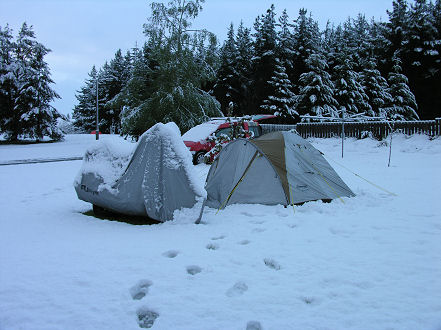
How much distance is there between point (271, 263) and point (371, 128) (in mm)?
17795

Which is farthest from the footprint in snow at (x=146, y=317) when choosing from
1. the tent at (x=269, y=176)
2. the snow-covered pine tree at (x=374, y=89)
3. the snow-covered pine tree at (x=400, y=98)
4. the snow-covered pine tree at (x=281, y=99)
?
the snow-covered pine tree at (x=374, y=89)

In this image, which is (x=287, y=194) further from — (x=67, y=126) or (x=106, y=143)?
(x=67, y=126)

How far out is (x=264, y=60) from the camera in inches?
1501

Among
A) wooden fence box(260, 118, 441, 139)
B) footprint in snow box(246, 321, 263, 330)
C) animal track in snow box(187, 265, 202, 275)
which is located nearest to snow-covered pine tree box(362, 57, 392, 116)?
wooden fence box(260, 118, 441, 139)

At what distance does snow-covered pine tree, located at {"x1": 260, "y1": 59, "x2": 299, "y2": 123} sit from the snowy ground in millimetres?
28303

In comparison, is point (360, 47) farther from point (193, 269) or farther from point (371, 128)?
point (193, 269)

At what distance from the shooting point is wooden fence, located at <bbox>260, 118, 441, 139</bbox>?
1727 centimetres

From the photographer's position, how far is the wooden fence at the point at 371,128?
1727 cm

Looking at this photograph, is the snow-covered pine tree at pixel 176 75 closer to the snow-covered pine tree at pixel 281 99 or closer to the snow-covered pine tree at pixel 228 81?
the snow-covered pine tree at pixel 281 99

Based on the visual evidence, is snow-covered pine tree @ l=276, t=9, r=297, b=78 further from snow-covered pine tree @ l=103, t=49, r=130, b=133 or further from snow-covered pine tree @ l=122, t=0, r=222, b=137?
snow-covered pine tree @ l=103, t=49, r=130, b=133

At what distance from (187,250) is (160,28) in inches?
927

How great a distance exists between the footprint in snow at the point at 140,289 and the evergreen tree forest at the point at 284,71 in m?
19.8

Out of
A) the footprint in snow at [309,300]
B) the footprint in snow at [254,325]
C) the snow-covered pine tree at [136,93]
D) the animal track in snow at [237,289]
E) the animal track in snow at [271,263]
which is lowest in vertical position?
the footprint in snow at [254,325]

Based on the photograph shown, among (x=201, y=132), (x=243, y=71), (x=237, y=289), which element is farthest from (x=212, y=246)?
(x=243, y=71)
